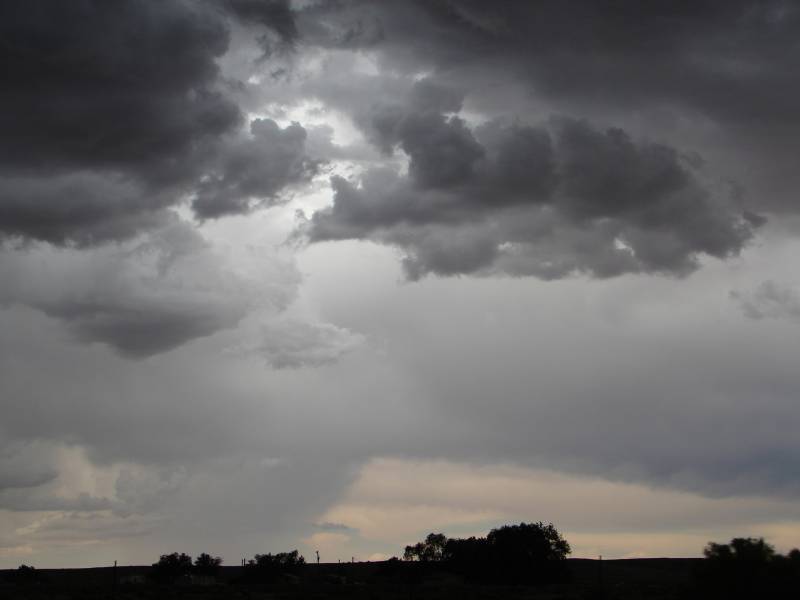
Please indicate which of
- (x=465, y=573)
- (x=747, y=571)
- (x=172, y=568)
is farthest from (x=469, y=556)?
(x=747, y=571)

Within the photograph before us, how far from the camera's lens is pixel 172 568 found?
565 feet

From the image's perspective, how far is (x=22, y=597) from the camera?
330 ft

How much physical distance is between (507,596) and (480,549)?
38.7 metres

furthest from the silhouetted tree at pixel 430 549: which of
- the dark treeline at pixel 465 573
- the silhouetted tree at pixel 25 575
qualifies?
the silhouetted tree at pixel 25 575

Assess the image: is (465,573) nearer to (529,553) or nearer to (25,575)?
(529,553)

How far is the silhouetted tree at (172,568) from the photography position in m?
170

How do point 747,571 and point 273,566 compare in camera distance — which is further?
point 273,566

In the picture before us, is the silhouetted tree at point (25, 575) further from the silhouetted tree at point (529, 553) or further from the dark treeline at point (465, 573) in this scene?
the silhouetted tree at point (529, 553)

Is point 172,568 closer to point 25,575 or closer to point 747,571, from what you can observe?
point 25,575

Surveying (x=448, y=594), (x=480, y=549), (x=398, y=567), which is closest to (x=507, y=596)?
(x=448, y=594)

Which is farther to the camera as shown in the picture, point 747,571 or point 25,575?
point 25,575

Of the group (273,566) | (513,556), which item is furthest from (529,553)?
(273,566)

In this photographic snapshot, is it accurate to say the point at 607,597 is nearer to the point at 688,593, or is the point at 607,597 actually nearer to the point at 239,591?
the point at 688,593

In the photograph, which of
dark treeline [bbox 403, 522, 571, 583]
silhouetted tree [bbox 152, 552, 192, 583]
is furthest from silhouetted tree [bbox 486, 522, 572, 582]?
silhouetted tree [bbox 152, 552, 192, 583]
